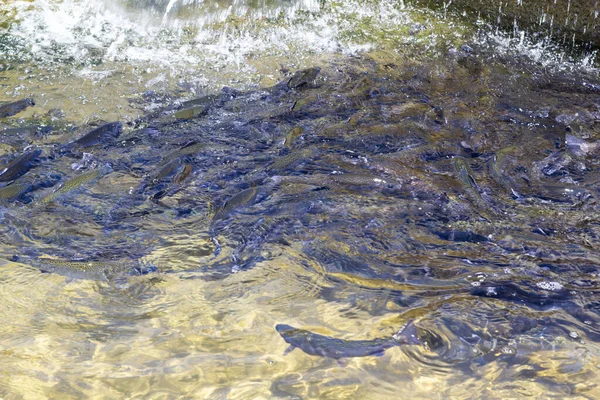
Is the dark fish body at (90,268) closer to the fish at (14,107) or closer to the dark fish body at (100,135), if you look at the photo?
the dark fish body at (100,135)

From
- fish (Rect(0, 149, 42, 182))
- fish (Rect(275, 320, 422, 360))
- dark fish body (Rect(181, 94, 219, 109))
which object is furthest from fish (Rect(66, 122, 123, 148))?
fish (Rect(275, 320, 422, 360))

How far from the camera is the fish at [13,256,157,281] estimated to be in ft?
10.4

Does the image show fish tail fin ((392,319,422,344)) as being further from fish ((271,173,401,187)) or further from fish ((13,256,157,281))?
fish ((271,173,401,187))

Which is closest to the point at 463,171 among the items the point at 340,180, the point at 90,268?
the point at 340,180

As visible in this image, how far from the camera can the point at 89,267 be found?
3221 millimetres

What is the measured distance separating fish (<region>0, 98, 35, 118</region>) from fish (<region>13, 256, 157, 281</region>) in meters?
2.51

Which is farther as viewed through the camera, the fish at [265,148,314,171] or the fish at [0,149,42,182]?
the fish at [265,148,314,171]

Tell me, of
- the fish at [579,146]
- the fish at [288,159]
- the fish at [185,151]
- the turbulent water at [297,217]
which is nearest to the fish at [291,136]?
the turbulent water at [297,217]

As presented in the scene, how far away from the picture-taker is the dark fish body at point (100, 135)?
4.74 m

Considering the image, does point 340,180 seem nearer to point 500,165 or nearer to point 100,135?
point 500,165

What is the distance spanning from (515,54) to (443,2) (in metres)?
1.48

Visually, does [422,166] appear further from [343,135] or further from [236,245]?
[236,245]

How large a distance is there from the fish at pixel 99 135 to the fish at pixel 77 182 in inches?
17.3

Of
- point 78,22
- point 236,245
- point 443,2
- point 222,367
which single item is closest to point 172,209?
point 236,245
